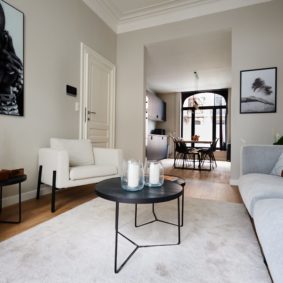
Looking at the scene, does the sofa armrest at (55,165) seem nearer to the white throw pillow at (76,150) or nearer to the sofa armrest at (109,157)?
the white throw pillow at (76,150)

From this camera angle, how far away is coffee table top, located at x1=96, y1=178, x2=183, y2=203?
3.78 feet

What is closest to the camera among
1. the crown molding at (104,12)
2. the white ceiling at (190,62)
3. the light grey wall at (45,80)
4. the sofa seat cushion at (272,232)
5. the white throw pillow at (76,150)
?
the sofa seat cushion at (272,232)

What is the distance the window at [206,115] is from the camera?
8031mm

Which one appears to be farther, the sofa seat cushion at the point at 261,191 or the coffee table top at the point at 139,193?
the sofa seat cushion at the point at 261,191

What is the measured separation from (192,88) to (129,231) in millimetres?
7127

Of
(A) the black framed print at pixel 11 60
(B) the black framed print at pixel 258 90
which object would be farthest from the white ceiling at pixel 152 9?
(A) the black framed print at pixel 11 60

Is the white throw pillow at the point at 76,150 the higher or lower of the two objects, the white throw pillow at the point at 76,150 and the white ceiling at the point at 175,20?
the lower

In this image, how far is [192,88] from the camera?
786 centimetres

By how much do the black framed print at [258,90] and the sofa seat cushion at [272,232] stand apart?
8.16 feet

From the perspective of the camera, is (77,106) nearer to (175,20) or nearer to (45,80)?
(45,80)

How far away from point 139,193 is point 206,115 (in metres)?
7.66

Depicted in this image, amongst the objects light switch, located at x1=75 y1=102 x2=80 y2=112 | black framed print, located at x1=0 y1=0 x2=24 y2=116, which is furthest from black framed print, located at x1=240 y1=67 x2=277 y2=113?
black framed print, located at x1=0 y1=0 x2=24 y2=116

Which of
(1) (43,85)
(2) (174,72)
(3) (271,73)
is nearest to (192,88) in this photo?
(2) (174,72)

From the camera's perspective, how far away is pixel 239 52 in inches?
132
